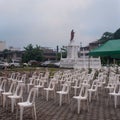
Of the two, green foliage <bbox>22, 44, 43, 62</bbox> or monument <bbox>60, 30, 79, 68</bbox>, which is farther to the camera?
green foliage <bbox>22, 44, 43, 62</bbox>

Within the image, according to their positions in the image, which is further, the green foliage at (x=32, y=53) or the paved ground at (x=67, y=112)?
the green foliage at (x=32, y=53)

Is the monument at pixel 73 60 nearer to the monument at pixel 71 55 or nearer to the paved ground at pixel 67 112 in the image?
the monument at pixel 71 55

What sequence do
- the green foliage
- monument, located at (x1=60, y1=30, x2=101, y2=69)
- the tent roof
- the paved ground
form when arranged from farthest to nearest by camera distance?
1. the green foliage
2. monument, located at (x1=60, y1=30, x2=101, y2=69)
3. the tent roof
4. the paved ground

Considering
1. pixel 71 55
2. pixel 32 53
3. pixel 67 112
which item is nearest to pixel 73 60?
A: pixel 71 55

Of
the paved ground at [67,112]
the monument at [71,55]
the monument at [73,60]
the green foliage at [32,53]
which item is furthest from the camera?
the green foliage at [32,53]

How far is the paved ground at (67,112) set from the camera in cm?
991

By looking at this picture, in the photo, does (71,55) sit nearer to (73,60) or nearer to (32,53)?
(73,60)

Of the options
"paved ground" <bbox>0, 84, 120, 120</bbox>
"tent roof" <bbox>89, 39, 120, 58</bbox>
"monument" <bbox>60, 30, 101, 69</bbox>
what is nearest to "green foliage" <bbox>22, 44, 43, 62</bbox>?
"monument" <bbox>60, 30, 101, 69</bbox>

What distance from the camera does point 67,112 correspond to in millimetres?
10828

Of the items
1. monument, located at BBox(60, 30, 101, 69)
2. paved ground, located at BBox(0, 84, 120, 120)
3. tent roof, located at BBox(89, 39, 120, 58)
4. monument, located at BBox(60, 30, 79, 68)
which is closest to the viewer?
paved ground, located at BBox(0, 84, 120, 120)

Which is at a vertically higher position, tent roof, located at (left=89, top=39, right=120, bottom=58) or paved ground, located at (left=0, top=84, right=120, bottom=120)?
tent roof, located at (left=89, top=39, right=120, bottom=58)

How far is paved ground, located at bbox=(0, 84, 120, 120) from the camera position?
991cm

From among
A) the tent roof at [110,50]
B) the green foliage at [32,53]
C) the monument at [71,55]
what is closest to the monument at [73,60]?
the monument at [71,55]

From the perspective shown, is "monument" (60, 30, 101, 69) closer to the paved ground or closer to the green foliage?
the green foliage
